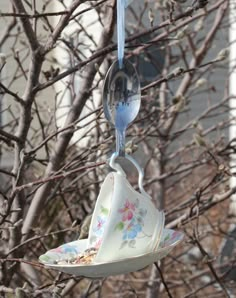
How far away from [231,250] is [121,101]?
411 centimetres

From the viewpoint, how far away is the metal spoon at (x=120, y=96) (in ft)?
5.70

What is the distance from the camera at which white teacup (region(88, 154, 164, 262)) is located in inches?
64.9

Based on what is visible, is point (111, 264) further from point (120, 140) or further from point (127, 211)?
point (120, 140)

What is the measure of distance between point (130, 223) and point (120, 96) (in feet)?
1.12

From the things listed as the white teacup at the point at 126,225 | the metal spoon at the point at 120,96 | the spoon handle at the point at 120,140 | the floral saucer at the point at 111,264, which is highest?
the metal spoon at the point at 120,96

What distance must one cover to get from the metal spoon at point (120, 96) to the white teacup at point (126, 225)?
0.12m

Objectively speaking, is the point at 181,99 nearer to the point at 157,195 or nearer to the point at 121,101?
the point at 121,101

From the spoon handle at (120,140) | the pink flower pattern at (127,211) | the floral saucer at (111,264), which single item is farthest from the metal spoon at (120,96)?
the floral saucer at (111,264)

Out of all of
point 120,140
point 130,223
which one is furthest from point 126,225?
point 120,140

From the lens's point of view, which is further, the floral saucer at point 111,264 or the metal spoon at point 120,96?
the metal spoon at point 120,96

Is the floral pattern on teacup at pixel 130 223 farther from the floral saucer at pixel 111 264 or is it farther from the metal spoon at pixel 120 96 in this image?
the metal spoon at pixel 120 96

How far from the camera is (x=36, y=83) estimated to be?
255cm

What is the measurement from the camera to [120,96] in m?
1.73

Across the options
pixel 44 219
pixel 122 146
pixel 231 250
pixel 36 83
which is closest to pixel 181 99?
pixel 36 83
